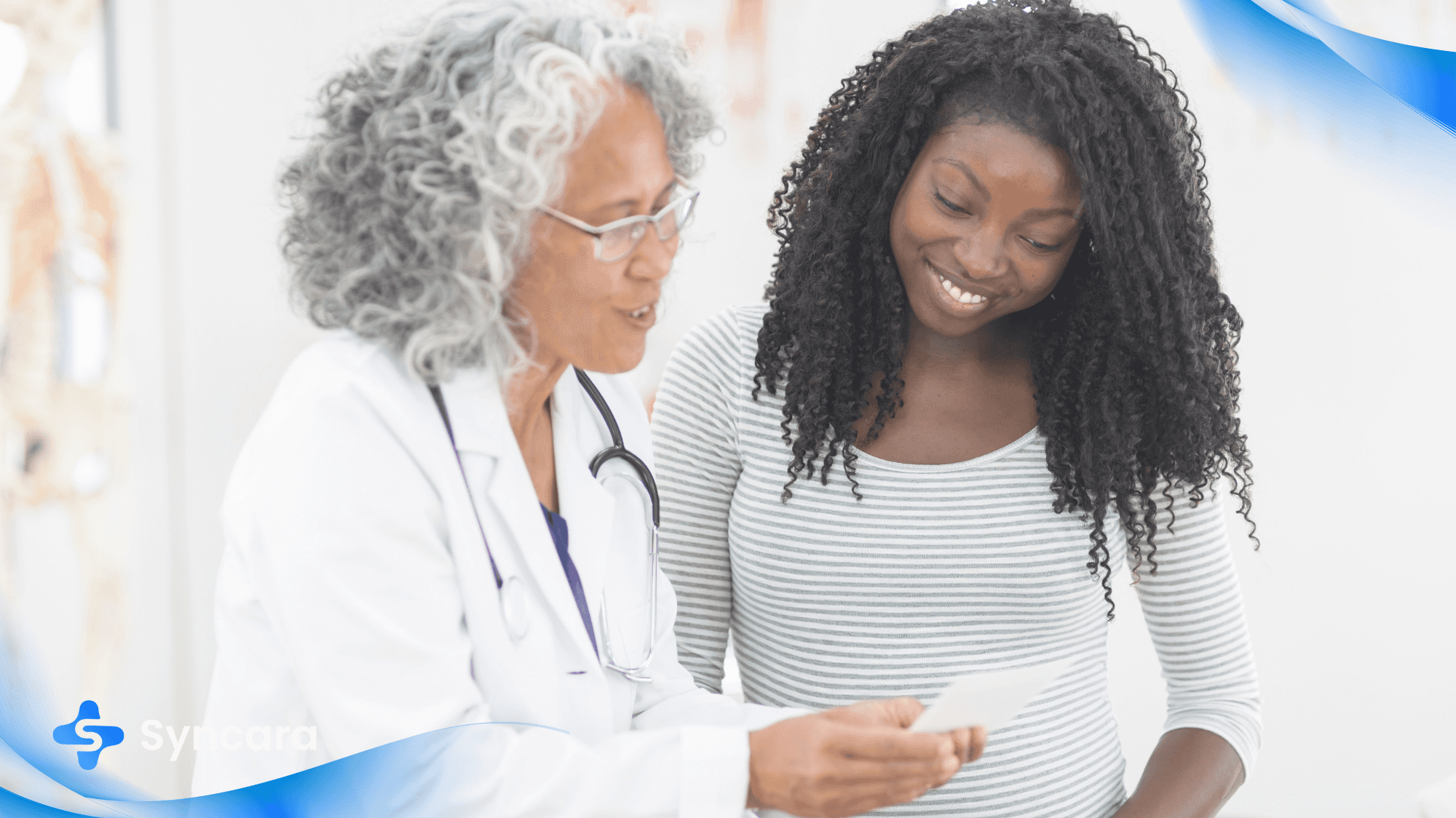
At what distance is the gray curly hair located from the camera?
0.88 metres

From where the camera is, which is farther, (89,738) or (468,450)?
(89,738)

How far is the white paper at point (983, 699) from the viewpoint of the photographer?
3.18 feet

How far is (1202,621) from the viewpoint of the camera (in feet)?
4.79

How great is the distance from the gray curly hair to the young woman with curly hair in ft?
1.61

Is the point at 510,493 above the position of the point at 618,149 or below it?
below

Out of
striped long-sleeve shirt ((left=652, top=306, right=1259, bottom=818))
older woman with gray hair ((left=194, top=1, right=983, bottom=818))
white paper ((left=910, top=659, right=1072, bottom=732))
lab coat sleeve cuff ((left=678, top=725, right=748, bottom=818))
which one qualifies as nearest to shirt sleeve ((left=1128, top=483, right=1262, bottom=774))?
striped long-sleeve shirt ((left=652, top=306, right=1259, bottom=818))

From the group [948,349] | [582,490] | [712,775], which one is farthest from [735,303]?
[712,775]

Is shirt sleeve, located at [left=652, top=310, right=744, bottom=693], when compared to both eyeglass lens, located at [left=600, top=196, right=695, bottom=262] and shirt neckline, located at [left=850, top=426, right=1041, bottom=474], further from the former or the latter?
eyeglass lens, located at [left=600, top=196, right=695, bottom=262]

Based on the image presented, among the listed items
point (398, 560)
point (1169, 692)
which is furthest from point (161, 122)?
point (1169, 692)

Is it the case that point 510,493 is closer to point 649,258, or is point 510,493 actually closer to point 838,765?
point 649,258

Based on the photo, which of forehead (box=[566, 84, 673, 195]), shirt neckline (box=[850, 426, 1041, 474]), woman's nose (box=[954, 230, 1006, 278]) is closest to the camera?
forehead (box=[566, 84, 673, 195])

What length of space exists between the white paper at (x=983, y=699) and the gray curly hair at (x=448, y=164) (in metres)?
0.51

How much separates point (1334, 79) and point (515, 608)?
2561mm

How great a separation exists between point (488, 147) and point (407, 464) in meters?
0.27
